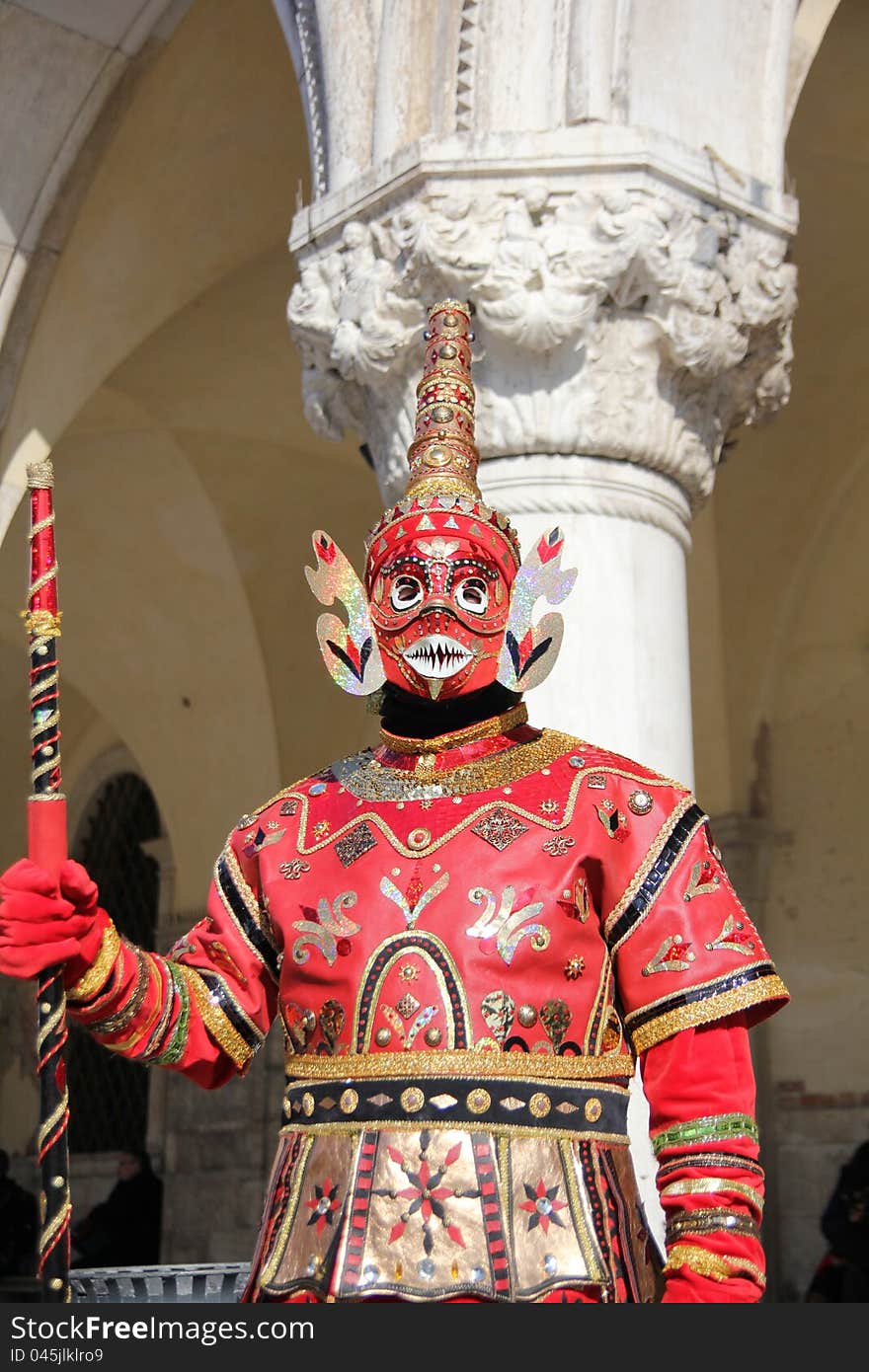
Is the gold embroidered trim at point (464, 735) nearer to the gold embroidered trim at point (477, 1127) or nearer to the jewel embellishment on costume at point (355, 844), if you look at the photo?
the jewel embellishment on costume at point (355, 844)

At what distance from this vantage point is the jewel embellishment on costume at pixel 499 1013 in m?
2.29

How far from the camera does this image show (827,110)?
608 centimetres

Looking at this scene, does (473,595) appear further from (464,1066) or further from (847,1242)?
(847,1242)

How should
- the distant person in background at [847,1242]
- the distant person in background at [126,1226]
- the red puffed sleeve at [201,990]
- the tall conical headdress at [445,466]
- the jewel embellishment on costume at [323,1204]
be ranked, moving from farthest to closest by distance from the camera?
1. the distant person in background at [126,1226]
2. the distant person in background at [847,1242]
3. the tall conical headdress at [445,466]
4. the red puffed sleeve at [201,990]
5. the jewel embellishment on costume at [323,1204]

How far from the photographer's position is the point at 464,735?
8.31 feet

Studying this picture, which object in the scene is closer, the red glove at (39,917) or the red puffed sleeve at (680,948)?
the red glove at (39,917)

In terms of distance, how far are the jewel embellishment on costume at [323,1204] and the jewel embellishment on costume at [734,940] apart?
1.82ft

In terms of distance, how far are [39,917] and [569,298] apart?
1978mm

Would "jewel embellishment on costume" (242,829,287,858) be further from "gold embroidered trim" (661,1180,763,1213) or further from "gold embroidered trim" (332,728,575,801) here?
"gold embroidered trim" (661,1180,763,1213)

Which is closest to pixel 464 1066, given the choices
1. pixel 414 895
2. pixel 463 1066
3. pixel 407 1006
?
pixel 463 1066

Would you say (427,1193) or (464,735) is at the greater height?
(464,735)

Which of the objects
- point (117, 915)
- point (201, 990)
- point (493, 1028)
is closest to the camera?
point (493, 1028)

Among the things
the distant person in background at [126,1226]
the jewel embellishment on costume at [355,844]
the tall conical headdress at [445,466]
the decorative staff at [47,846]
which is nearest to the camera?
the decorative staff at [47,846]

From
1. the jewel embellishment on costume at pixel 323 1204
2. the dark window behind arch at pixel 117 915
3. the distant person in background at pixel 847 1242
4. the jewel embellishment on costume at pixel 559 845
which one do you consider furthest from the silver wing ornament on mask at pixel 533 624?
the dark window behind arch at pixel 117 915
